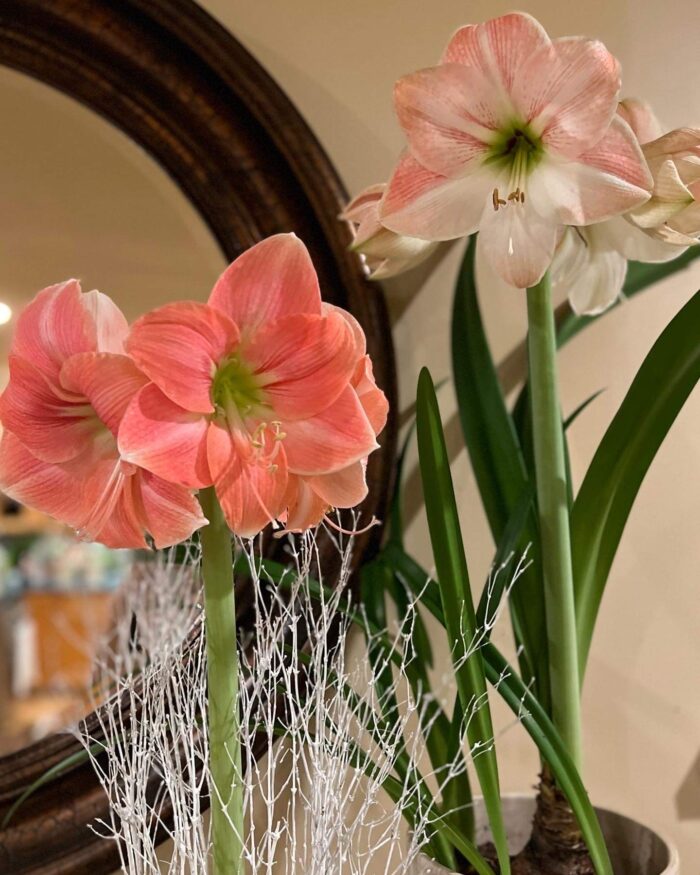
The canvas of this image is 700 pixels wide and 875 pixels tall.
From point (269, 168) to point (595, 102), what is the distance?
16.5 inches

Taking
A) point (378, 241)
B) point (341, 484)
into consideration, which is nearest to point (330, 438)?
point (341, 484)

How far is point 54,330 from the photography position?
433mm

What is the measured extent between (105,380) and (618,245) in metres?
0.43

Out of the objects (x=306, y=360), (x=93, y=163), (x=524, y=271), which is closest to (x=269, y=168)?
(x=93, y=163)

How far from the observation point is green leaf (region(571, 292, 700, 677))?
0.64 m

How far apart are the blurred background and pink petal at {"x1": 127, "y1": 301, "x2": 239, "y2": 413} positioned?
0.46 meters

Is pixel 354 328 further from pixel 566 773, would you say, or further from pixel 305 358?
pixel 566 773

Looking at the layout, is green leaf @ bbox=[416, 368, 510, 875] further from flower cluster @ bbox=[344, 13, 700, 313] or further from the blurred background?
the blurred background

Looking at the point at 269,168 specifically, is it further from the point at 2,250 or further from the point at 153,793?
the point at 153,793

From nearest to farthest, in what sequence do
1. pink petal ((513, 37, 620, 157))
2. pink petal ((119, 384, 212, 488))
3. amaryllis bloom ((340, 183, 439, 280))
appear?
pink petal ((119, 384, 212, 488)) → pink petal ((513, 37, 620, 157)) → amaryllis bloom ((340, 183, 439, 280))

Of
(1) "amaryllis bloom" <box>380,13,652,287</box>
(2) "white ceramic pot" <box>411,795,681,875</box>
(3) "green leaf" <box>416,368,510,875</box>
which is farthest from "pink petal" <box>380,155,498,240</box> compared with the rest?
(2) "white ceramic pot" <box>411,795,681,875</box>

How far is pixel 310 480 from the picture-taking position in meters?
0.46

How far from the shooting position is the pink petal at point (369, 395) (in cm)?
46

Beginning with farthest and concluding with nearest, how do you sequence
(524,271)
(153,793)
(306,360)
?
(153,793) < (524,271) < (306,360)
